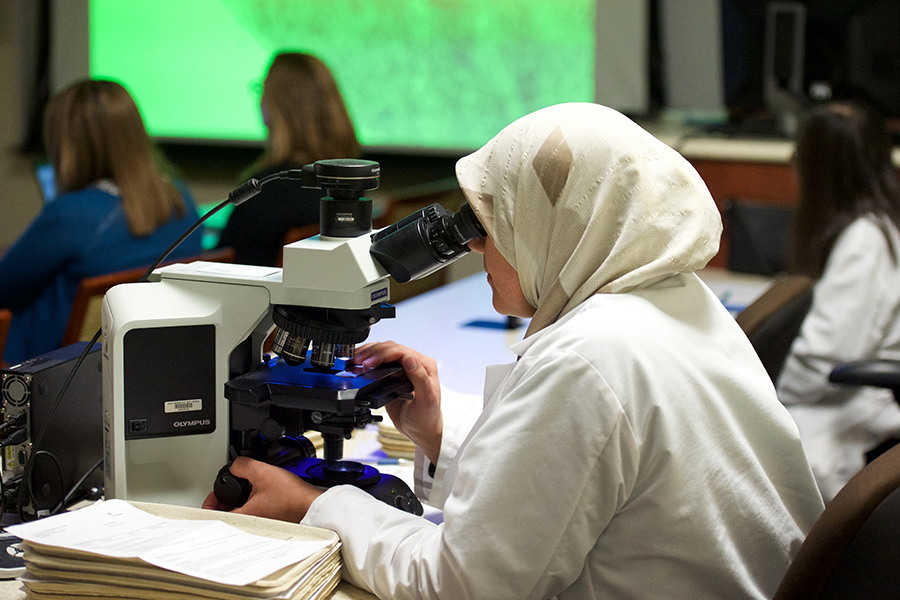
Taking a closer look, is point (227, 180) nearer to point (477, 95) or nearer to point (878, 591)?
point (477, 95)

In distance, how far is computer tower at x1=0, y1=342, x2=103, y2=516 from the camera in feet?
3.97

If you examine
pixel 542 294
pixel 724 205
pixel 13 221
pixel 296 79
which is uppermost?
pixel 296 79

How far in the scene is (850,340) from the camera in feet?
7.83

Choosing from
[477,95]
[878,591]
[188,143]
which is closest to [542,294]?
[878,591]

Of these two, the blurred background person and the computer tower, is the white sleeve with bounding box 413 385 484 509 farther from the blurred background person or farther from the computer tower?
the blurred background person

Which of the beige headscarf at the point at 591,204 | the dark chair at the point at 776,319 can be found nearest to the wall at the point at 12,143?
the dark chair at the point at 776,319

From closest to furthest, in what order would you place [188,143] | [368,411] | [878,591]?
[878,591] < [368,411] < [188,143]

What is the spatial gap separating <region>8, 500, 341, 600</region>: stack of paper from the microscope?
5.2 inches

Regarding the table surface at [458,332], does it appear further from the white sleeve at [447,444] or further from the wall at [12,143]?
the wall at [12,143]

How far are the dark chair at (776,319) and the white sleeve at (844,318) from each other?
1.68ft

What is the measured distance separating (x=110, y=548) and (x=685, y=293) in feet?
2.24

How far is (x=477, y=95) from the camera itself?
4613 millimetres

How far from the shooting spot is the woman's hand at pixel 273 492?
112 cm

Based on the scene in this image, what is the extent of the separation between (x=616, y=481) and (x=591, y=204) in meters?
0.29
